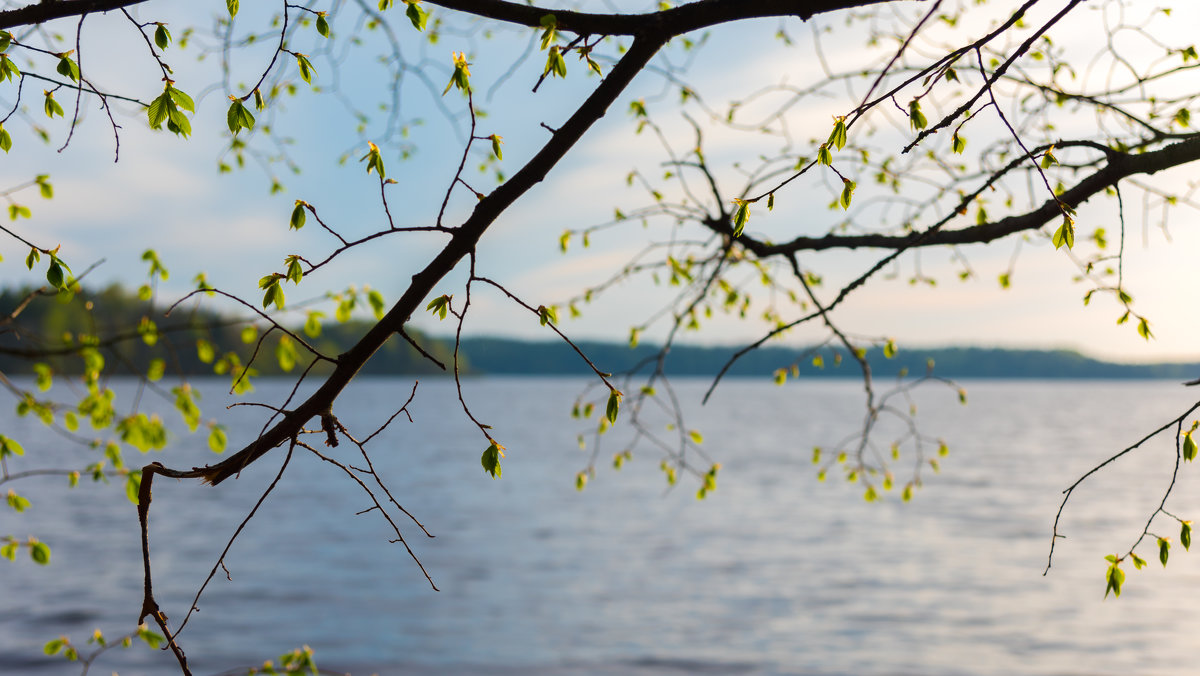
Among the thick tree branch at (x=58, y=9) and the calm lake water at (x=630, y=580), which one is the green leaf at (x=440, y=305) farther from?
the calm lake water at (x=630, y=580)

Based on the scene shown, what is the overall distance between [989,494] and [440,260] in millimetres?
33516

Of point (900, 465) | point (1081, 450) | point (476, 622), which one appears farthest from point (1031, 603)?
point (1081, 450)

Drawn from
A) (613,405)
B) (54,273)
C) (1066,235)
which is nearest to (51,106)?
(54,273)

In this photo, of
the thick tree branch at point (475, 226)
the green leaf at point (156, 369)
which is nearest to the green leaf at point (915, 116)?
the thick tree branch at point (475, 226)

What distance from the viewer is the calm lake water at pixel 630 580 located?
574 inches

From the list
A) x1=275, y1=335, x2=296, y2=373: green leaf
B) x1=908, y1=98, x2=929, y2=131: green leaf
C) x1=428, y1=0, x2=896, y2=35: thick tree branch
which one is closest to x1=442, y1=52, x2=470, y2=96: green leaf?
Result: x1=428, y1=0, x2=896, y2=35: thick tree branch

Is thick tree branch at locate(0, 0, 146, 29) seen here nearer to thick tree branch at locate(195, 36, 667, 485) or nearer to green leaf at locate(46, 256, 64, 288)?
green leaf at locate(46, 256, 64, 288)

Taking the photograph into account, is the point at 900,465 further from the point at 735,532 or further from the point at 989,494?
the point at 735,532

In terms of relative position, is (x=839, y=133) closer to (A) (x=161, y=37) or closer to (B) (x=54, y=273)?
(A) (x=161, y=37)

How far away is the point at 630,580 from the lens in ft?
62.9

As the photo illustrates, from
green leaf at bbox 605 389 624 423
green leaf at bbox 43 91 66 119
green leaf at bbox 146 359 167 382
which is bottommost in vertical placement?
green leaf at bbox 605 389 624 423

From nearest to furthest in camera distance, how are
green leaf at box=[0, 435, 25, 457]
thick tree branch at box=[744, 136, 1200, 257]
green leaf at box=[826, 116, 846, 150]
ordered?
1. green leaf at box=[826, 116, 846, 150]
2. thick tree branch at box=[744, 136, 1200, 257]
3. green leaf at box=[0, 435, 25, 457]

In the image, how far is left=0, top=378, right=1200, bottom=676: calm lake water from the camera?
1459cm

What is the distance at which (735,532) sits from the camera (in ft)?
80.5
